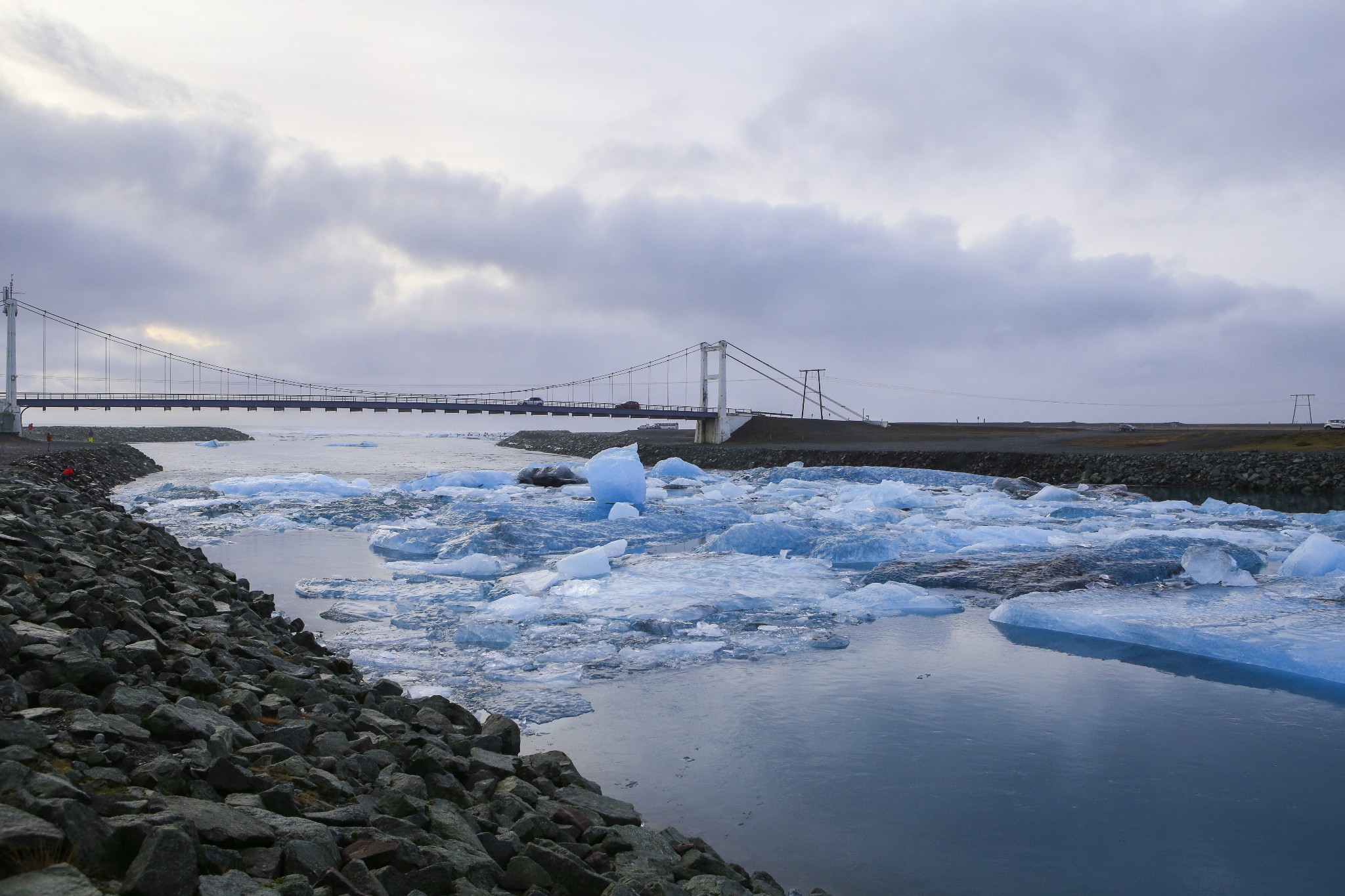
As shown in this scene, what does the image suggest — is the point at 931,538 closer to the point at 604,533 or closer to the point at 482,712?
the point at 604,533

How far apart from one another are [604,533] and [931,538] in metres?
4.74

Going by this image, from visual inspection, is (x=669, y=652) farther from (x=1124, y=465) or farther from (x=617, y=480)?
(x=1124, y=465)

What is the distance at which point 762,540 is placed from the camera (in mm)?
11453

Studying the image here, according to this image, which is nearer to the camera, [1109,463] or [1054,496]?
[1054,496]

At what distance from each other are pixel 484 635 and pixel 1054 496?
14535 millimetres

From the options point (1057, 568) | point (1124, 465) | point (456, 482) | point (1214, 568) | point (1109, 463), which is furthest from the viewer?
point (1109, 463)

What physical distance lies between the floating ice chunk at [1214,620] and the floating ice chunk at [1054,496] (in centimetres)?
853

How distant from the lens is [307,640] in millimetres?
5562

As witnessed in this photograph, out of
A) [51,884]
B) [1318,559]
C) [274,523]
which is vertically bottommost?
[274,523]

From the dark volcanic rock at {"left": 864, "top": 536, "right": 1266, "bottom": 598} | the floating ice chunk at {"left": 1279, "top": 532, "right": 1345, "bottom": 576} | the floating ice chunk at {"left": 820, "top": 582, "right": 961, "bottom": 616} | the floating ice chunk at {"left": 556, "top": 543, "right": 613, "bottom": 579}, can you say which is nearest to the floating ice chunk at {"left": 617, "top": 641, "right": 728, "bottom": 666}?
the floating ice chunk at {"left": 820, "top": 582, "right": 961, "bottom": 616}

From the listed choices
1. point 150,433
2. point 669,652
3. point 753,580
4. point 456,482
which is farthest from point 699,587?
point 150,433

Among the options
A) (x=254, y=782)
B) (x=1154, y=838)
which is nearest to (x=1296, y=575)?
(x=1154, y=838)

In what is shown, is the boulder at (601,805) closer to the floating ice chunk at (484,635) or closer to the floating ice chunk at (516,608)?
the floating ice chunk at (484,635)

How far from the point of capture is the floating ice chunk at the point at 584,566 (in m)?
9.09
